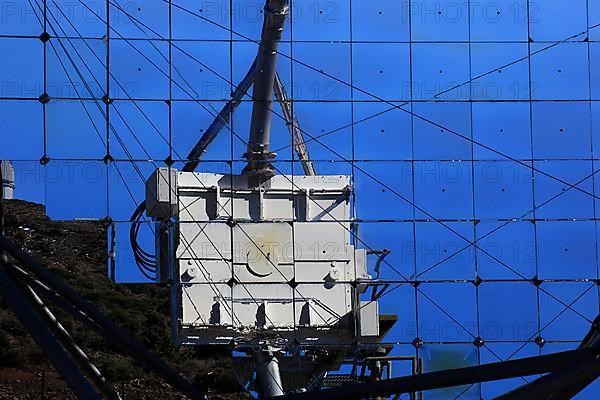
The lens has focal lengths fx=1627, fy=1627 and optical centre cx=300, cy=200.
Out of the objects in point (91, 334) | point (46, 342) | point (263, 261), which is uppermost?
point (91, 334)

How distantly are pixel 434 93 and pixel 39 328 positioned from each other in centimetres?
698

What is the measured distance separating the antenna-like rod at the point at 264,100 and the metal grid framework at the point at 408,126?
0.45ft

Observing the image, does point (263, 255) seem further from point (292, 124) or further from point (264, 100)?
point (264, 100)

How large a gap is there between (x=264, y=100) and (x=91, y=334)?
20.0 metres

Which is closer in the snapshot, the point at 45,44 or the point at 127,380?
the point at 45,44

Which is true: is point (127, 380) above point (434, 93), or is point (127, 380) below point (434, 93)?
below

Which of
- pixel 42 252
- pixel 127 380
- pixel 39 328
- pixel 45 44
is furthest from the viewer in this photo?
pixel 42 252

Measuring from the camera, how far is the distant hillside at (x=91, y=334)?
37375mm

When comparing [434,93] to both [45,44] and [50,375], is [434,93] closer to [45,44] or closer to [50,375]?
[45,44]

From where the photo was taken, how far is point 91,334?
40.1m

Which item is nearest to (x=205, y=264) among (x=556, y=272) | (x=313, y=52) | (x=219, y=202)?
(x=219, y=202)

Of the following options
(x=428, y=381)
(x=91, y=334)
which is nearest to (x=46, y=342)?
(x=428, y=381)

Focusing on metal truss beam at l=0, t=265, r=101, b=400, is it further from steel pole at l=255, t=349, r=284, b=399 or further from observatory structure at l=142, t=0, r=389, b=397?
steel pole at l=255, t=349, r=284, b=399

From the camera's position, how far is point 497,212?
70.1ft
